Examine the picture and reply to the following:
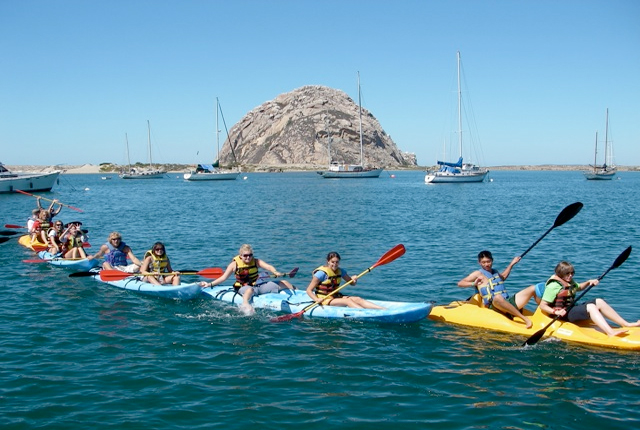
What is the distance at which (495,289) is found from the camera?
34.7 feet

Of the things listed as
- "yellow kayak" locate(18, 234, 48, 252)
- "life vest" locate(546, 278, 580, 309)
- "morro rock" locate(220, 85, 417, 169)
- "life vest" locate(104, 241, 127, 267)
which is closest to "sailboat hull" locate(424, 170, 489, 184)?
"yellow kayak" locate(18, 234, 48, 252)

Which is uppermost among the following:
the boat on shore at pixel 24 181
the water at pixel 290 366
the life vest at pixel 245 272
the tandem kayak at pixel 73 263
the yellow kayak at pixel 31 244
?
the boat on shore at pixel 24 181

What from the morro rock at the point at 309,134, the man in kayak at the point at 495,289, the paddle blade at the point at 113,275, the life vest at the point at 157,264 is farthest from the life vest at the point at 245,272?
the morro rock at the point at 309,134

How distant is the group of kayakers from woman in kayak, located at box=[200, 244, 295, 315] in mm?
4255

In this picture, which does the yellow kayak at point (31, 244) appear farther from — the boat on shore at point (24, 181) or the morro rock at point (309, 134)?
the morro rock at point (309, 134)

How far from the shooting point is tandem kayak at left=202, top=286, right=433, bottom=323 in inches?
421

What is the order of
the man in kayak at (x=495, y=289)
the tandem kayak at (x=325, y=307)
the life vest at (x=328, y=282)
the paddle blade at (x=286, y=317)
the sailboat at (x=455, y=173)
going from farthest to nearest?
the sailboat at (x=455, y=173) → the life vest at (x=328, y=282) → the paddle blade at (x=286, y=317) → the tandem kayak at (x=325, y=307) → the man in kayak at (x=495, y=289)

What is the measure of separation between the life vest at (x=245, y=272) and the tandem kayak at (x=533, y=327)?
3898 mm

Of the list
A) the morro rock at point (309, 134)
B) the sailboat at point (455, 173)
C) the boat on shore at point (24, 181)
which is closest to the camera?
the boat on shore at point (24, 181)

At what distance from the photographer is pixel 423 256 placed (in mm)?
19391

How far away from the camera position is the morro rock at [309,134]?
14488 centimetres

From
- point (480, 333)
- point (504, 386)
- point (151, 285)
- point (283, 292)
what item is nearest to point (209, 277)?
point (151, 285)

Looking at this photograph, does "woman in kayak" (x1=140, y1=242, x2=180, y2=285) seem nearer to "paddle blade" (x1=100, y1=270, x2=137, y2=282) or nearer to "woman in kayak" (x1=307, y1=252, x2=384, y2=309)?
"paddle blade" (x1=100, y1=270, x2=137, y2=282)

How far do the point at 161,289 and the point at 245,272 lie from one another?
2.24m
